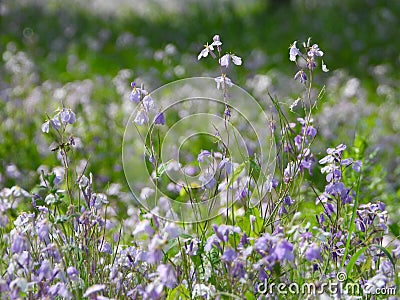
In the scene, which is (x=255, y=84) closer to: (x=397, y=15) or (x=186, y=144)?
(x=186, y=144)

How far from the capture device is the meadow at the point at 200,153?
2570 millimetres

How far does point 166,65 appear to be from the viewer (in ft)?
25.2

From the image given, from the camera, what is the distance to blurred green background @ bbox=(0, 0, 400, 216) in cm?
567

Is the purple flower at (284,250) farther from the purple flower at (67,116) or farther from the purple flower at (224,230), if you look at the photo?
the purple flower at (67,116)

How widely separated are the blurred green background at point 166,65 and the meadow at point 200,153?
3 cm

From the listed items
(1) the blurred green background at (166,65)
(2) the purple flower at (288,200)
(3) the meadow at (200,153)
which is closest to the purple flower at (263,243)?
(3) the meadow at (200,153)

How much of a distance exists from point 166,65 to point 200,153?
194 inches

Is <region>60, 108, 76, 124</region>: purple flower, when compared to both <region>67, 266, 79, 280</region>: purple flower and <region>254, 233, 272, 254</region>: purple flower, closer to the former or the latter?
<region>67, 266, 79, 280</region>: purple flower

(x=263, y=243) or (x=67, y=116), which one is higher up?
(x=67, y=116)

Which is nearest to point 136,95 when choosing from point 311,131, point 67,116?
point 67,116

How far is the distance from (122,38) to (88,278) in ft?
24.7

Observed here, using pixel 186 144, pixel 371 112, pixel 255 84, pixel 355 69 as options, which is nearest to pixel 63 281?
pixel 186 144

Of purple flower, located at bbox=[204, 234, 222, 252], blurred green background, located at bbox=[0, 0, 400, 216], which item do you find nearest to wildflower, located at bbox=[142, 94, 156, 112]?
purple flower, located at bbox=[204, 234, 222, 252]

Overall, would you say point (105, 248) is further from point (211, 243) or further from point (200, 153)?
point (211, 243)
